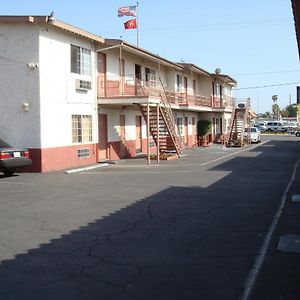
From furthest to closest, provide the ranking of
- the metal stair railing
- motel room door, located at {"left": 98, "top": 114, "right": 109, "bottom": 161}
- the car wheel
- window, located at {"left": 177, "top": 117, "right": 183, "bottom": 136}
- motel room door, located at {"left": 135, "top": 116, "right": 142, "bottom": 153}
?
window, located at {"left": 177, "top": 117, "right": 183, "bottom": 136} < motel room door, located at {"left": 135, "top": 116, "right": 142, "bottom": 153} < the metal stair railing < motel room door, located at {"left": 98, "top": 114, "right": 109, "bottom": 161} < the car wheel

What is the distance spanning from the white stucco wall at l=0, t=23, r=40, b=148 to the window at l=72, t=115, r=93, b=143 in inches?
109

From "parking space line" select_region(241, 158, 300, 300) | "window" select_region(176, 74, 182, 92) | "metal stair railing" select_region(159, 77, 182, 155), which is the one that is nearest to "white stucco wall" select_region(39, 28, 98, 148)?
"metal stair railing" select_region(159, 77, 182, 155)

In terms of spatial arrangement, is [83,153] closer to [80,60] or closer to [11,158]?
[80,60]

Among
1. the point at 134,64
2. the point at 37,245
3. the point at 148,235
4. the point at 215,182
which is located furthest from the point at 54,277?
the point at 134,64

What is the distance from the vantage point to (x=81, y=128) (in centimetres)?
2264

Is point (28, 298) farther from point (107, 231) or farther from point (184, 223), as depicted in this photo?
point (184, 223)

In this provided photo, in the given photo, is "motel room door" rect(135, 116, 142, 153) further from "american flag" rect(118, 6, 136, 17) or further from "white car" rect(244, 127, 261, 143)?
"white car" rect(244, 127, 261, 143)

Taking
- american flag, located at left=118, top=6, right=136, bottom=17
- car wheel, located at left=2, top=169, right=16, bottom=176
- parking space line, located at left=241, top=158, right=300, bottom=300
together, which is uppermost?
american flag, located at left=118, top=6, right=136, bottom=17

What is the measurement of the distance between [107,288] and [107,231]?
2959 millimetres

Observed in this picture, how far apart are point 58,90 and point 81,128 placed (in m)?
2.57

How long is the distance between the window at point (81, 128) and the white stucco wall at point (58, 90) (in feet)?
0.97

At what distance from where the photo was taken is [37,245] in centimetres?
748

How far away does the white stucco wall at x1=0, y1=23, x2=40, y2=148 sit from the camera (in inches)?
764

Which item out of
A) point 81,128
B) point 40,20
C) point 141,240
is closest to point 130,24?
point 81,128
